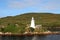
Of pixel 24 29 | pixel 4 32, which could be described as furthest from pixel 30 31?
pixel 4 32

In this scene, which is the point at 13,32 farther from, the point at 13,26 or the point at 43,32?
the point at 43,32

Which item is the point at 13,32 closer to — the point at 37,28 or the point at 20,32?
the point at 20,32

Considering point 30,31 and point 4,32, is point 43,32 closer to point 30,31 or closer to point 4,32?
point 30,31

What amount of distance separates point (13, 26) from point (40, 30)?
39.8ft

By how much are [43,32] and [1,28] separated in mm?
18649

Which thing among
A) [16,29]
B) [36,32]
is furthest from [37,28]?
[16,29]

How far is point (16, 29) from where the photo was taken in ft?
391

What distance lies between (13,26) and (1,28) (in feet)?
17.8

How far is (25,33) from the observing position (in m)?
116

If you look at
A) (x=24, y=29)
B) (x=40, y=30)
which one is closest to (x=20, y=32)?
(x=24, y=29)

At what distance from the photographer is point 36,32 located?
398ft

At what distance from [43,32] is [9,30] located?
49.4ft

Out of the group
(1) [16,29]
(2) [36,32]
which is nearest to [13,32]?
(1) [16,29]

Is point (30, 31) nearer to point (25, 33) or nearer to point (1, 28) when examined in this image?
point (25, 33)
